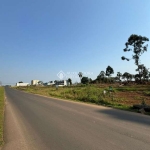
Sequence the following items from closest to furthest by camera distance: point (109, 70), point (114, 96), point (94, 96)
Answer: point (94, 96)
point (114, 96)
point (109, 70)

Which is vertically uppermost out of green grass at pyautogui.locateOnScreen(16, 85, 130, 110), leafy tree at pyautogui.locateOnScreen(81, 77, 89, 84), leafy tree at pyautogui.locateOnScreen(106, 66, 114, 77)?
leafy tree at pyautogui.locateOnScreen(106, 66, 114, 77)

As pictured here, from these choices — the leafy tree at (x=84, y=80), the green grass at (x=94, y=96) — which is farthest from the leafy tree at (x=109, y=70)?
the green grass at (x=94, y=96)

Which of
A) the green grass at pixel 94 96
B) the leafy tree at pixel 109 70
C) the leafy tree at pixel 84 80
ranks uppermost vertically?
the leafy tree at pixel 109 70

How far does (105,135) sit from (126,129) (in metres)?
1.19

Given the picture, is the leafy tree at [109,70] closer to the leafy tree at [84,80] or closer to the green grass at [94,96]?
the leafy tree at [84,80]

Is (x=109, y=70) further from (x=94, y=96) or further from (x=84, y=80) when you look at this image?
(x=94, y=96)

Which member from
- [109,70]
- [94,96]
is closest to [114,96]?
[94,96]

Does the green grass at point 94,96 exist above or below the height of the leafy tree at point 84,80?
below

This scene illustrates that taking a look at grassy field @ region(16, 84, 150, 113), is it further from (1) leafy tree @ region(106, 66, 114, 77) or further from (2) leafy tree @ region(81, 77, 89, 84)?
(2) leafy tree @ region(81, 77, 89, 84)

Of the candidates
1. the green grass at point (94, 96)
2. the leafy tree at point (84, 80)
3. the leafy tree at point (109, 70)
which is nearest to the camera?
the green grass at point (94, 96)

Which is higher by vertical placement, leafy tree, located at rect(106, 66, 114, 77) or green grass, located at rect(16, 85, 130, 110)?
leafy tree, located at rect(106, 66, 114, 77)

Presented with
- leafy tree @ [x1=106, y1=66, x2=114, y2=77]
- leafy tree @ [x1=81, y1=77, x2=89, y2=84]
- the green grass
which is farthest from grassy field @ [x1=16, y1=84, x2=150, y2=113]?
leafy tree @ [x1=81, y1=77, x2=89, y2=84]

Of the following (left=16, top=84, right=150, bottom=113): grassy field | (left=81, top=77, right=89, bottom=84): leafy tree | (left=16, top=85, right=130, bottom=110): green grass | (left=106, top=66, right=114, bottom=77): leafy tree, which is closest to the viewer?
(left=16, top=84, right=150, bottom=113): grassy field

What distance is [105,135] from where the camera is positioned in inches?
229
